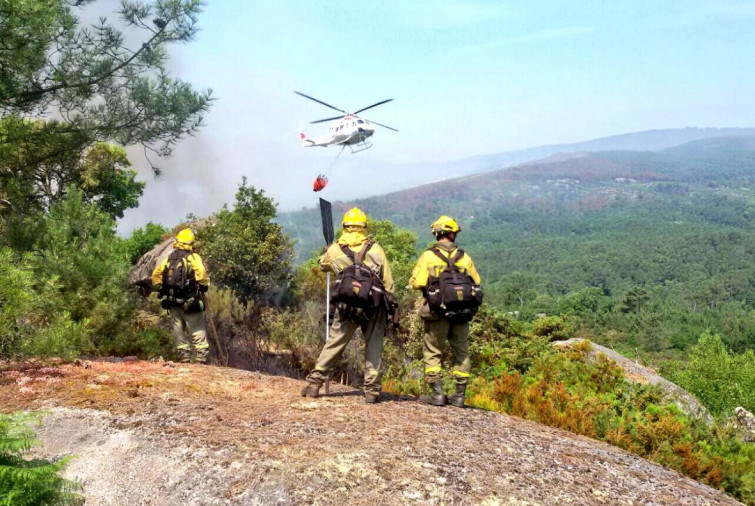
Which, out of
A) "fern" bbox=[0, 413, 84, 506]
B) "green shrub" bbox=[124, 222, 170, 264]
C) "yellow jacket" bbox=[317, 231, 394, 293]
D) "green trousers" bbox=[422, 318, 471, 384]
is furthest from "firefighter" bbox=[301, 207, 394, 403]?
"green shrub" bbox=[124, 222, 170, 264]

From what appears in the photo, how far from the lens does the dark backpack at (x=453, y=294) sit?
7137 millimetres

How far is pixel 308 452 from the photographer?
17.5ft

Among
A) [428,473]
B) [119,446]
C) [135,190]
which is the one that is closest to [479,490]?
[428,473]

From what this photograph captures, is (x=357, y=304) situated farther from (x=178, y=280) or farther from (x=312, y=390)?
(x=178, y=280)

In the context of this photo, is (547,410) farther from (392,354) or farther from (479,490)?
(392,354)

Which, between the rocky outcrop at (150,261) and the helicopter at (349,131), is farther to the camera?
the helicopter at (349,131)

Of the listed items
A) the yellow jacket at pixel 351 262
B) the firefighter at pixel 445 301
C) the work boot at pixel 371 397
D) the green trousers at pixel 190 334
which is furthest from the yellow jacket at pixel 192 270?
the firefighter at pixel 445 301

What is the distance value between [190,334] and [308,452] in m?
5.44

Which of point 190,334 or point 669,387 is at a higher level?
point 190,334

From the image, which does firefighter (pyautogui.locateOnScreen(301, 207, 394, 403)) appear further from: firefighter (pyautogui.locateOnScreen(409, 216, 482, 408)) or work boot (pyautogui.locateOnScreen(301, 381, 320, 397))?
firefighter (pyautogui.locateOnScreen(409, 216, 482, 408))

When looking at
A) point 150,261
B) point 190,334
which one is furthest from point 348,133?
point 190,334

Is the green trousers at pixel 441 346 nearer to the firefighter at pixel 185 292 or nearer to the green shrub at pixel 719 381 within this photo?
the firefighter at pixel 185 292

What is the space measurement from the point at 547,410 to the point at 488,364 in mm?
4852

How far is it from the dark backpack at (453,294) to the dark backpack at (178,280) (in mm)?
4201
